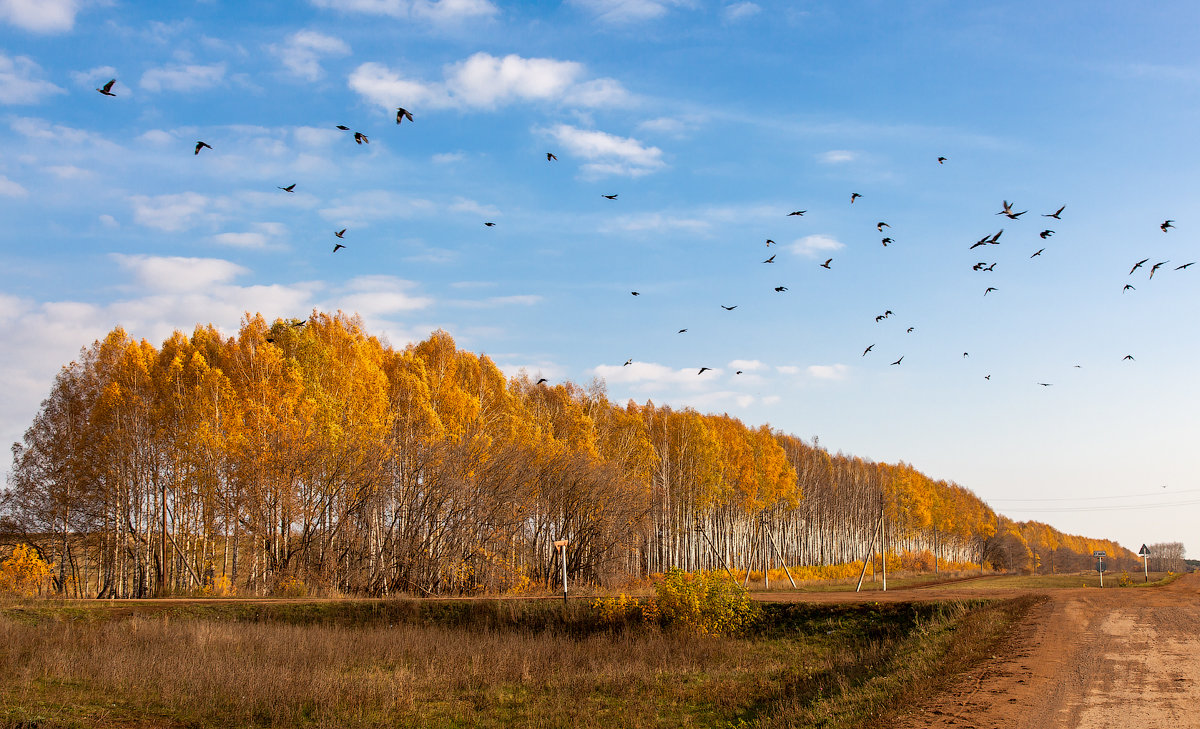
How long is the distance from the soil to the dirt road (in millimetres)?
14

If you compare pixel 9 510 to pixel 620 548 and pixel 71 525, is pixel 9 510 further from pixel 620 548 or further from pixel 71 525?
pixel 620 548

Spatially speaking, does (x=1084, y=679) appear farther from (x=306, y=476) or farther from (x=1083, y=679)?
(x=306, y=476)

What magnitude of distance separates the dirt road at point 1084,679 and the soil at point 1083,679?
0.01m

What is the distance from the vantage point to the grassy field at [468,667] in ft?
48.3

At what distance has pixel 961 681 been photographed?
43.0ft

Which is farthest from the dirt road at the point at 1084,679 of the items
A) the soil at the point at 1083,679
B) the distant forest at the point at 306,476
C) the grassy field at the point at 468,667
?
the distant forest at the point at 306,476

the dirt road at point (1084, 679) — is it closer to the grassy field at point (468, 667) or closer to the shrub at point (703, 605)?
the grassy field at point (468, 667)

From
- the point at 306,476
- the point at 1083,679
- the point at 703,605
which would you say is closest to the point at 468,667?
the point at 703,605

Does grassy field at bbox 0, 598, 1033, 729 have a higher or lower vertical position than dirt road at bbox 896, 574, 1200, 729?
lower

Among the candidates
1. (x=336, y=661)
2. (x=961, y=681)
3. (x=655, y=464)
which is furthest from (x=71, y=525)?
(x=961, y=681)

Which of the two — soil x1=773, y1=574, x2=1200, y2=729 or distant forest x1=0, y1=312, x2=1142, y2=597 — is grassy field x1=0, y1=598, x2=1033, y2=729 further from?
distant forest x1=0, y1=312, x2=1142, y2=597

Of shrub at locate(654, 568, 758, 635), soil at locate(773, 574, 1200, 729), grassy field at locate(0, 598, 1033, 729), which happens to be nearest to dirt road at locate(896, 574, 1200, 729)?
soil at locate(773, 574, 1200, 729)

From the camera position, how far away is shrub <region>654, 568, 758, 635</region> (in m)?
24.3

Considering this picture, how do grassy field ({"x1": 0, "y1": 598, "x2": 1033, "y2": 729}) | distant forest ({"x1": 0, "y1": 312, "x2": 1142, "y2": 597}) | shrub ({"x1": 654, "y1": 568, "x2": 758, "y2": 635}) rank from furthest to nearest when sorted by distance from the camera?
distant forest ({"x1": 0, "y1": 312, "x2": 1142, "y2": 597}), shrub ({"x1": 654, "y1": 568, "x2": 758, "y2": 635}), grassy field ({"x1": 0, "y1": 598, "x2": 1033, "y2": 729})
